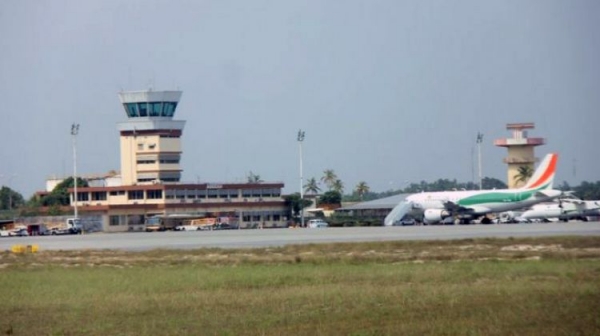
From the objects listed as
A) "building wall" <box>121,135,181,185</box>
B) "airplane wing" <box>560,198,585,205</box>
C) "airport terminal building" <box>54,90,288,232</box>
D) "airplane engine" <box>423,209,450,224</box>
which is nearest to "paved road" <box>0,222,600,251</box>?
"airplane engine" <box>423,209,450,224</box>

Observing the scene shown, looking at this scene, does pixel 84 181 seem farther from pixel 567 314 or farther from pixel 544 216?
pixel 567 314

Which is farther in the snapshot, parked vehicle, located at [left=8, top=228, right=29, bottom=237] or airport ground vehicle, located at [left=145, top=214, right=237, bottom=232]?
airport ground vehicle, located at [left=145, top=214, right=237, bottom=232]

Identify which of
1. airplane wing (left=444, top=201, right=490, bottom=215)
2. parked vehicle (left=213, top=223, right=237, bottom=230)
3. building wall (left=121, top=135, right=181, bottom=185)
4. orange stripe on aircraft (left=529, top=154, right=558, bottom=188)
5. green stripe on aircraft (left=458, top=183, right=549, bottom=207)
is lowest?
parked vehicle (left=213, top=223, right=237, bottom=230)

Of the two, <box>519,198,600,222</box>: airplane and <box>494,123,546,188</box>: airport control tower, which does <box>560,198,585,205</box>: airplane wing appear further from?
<box>494,123,546,188</box>: airport control tower

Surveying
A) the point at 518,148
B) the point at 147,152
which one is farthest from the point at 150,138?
the point at 518,148

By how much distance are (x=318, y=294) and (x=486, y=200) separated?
87.7 m

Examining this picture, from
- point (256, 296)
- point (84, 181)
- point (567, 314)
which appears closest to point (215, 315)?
point (256, 296)

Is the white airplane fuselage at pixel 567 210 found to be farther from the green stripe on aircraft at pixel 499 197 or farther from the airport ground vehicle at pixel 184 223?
the airport ground vehicle at pixel 184 223

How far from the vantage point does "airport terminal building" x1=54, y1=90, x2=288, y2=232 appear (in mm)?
155125

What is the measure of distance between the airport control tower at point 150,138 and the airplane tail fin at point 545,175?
200 ft

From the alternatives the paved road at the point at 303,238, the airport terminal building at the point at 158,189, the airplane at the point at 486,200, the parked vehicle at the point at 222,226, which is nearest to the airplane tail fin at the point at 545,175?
the airplane at the point at 486,200

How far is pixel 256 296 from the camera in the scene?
33094mm

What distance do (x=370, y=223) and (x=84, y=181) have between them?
7960 cm

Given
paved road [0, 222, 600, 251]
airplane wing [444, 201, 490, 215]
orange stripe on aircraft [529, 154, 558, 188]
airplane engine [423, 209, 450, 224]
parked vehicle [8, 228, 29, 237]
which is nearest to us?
paved road [0, 222, 600, 251]
